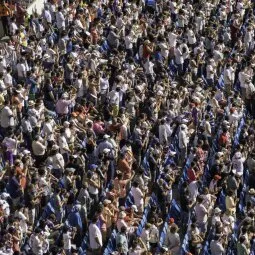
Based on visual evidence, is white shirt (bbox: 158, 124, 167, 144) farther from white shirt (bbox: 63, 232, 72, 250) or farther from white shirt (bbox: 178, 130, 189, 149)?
white shirt (bbox: 63, 232, 72, 250)

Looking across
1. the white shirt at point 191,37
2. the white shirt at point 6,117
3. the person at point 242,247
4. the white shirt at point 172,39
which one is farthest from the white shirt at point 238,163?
the white shirt at point 191,37

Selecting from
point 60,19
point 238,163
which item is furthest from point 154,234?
point 60,19

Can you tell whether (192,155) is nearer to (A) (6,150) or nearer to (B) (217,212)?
(B) (217,212)

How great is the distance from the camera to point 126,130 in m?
26.9

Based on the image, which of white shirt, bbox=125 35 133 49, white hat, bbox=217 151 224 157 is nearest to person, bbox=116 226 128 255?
white hat, bbox=217 151 224 157

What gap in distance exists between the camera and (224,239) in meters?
23.6

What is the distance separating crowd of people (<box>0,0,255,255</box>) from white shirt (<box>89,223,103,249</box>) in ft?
0.16

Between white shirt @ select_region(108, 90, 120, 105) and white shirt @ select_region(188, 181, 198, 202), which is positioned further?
white shirt @ select_region(108, 90, 120, 105)

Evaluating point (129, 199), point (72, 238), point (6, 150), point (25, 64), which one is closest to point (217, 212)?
point (129, 199)

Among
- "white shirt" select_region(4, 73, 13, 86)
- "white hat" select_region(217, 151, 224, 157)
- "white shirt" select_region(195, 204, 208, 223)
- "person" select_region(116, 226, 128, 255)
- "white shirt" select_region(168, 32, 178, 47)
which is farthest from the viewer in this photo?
"white shirt" select_region(168, 32, 178, 47)

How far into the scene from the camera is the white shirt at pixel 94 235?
22594 millimetres

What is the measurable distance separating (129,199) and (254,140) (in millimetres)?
5548

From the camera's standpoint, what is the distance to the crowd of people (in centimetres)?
2333

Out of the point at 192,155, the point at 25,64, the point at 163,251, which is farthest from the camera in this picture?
the point at 25,64
